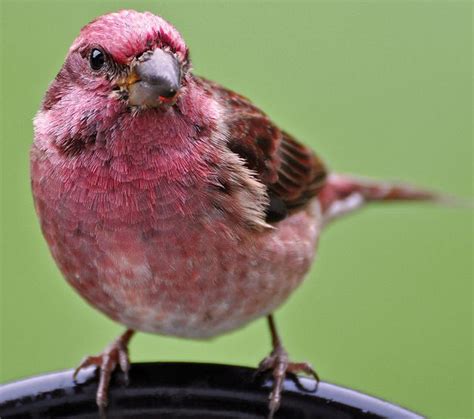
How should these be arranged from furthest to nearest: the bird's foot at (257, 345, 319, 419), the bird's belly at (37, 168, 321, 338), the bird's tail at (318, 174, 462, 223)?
the bird's tail at (318, 174, 462, 223), the bird's belly at (37, 168, 321, 338), the bird's foot at (257, 345, 319, 419)

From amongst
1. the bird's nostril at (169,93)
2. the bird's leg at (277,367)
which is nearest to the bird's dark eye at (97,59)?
the bird's nostril at (169,93)

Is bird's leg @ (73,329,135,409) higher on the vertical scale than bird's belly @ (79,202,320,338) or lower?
lower

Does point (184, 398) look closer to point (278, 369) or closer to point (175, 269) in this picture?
point (175, 269)

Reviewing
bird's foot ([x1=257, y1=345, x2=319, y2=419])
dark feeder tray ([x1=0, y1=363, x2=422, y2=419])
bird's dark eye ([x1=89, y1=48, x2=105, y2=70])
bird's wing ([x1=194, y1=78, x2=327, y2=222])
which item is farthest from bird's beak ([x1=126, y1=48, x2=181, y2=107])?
bird's foot ([x1=257, y1=345, x2=319, y2=419])

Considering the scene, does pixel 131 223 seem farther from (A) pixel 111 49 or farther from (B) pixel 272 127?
(B) pixel 272 127

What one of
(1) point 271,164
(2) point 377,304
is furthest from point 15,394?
(2) point 377,304

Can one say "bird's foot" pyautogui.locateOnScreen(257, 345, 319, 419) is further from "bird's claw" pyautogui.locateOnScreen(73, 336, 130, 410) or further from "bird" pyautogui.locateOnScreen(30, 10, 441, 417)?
"bird's claw" pyautogui.locateOnScreen(73, 336, 130, 410)
